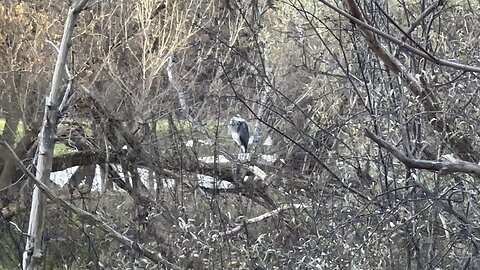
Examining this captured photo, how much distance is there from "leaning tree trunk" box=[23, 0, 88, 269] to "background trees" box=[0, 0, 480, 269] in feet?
2.08

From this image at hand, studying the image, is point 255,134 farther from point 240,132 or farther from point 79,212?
point 79,212

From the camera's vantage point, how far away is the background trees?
288cm

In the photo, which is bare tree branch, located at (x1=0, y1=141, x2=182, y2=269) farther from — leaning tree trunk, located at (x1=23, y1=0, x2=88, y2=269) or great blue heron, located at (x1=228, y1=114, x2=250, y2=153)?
great blue heron, located at (x1=228, y1=114, x2=250, y2=153)

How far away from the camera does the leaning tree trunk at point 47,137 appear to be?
209 cm

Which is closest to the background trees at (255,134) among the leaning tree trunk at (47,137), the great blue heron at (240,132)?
the great blue heron at (240,132)

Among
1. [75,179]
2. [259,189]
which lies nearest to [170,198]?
[259,189]

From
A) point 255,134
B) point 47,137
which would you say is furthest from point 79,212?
point 255,134

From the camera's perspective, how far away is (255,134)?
19.7 ft

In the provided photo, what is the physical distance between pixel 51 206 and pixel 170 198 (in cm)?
98

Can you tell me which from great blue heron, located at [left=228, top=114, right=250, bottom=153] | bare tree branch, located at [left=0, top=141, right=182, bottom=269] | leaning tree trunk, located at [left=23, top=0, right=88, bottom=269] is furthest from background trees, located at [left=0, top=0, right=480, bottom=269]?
leaning tree trunk, located at [left=23, top=0, right=88, bottom=269]

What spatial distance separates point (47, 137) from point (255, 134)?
Answer: 3.92 meters

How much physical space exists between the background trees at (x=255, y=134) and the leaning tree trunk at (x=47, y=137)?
633 millimetres

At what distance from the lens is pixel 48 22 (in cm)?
586

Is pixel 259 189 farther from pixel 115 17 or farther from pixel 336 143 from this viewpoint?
pixel 115 17
